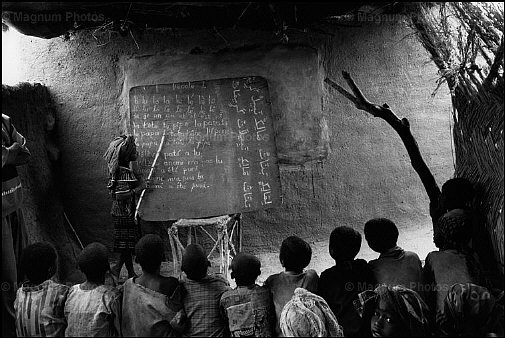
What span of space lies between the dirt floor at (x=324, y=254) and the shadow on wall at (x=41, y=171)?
0.73 metres

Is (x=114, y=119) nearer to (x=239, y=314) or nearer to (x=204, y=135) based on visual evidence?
(x=204, y=135)

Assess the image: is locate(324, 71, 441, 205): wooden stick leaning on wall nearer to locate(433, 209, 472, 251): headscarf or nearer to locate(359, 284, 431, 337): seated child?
locate(433, 209, 472, 251): headscarf

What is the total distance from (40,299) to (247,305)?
4.08 feet

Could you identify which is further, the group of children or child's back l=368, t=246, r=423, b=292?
child's back l=368, t=246, r=423, b=292

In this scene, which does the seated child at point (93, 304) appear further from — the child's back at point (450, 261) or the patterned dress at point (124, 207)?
the child's back at point (450, 261)

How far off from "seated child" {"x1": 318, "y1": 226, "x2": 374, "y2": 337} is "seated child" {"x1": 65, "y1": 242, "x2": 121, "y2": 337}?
128 cm

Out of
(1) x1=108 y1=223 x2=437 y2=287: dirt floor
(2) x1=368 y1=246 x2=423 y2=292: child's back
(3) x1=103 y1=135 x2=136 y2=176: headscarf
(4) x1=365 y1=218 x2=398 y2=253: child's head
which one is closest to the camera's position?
(2) x1=368 y1=246 x2=423 y2=292: child's back

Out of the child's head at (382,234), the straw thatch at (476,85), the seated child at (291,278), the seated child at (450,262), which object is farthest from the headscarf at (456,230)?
the seated child at (291,278)

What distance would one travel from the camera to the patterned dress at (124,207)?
5504mm

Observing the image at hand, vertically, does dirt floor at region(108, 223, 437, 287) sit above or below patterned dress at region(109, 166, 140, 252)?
below

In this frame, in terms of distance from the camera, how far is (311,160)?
6395 millimetres

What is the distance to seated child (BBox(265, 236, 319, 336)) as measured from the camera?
367 centimetres

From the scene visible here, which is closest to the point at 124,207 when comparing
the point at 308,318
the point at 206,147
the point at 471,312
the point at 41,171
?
the point at 206,147

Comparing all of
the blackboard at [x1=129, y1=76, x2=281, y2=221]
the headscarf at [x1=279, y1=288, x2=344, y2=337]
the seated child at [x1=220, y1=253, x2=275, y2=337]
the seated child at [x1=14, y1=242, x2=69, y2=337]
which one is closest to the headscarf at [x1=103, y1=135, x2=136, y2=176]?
the blackboard at [x1=129, y1=76, x2=281, y2=221]
